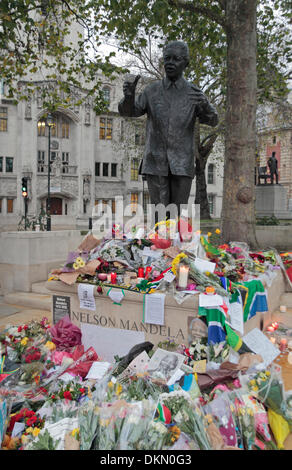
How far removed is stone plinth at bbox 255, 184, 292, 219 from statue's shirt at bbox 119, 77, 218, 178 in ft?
42.1

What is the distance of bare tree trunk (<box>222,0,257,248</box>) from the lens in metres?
7.45

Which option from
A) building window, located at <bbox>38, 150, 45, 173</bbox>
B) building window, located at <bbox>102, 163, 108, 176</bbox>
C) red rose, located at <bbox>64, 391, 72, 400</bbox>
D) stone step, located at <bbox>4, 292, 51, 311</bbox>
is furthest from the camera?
building window, located at <bbox>102, 163, 108, 176</bbox>

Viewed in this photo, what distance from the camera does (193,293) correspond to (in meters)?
3.67

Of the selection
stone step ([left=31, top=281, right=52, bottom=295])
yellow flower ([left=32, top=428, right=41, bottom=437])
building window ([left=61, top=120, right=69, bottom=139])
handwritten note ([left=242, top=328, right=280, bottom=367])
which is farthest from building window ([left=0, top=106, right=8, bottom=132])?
yellow flower ([left=32, top=428, right=41, bottom=437])

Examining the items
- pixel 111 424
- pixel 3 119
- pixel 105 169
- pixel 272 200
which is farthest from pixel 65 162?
pixel 111 424

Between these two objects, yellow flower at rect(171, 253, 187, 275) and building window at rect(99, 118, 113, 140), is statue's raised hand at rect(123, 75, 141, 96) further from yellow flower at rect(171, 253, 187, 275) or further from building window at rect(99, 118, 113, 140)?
building window at rect(99, 118, 113, 140)

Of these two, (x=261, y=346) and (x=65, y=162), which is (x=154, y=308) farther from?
(x=65, y=162)

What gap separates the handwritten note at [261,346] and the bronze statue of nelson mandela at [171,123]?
73.7 inches

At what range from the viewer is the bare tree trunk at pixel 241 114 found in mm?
7449

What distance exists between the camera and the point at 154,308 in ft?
12.3

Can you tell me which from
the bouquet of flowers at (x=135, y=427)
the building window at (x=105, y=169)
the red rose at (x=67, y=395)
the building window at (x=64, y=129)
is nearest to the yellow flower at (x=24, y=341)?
the red rose at (x=67, y=395)

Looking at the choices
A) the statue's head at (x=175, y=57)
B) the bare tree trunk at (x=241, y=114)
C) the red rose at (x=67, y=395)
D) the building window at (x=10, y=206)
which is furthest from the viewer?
the building window at (x=10, y=206)

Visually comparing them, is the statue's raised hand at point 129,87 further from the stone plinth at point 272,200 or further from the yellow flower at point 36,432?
the stone plinth at point 272,200

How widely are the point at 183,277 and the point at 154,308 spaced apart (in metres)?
0.44
